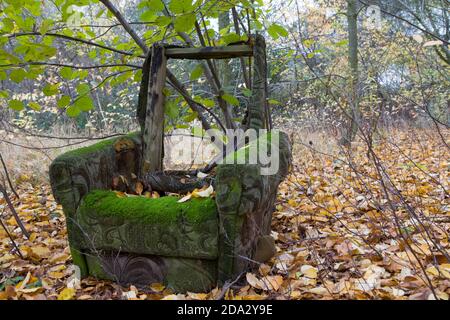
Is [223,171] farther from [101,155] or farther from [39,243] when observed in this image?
[39,243]

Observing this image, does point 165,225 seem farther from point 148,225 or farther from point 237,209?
point 237,209

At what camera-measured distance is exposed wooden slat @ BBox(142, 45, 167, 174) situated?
2.99 metres

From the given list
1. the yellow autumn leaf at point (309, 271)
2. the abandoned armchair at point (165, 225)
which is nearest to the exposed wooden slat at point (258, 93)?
the abandoned armchair at point (165, 225)

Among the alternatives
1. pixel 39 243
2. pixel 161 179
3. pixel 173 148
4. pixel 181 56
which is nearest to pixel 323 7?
pixel 173 148

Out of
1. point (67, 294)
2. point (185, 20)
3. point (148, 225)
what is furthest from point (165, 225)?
point (185, 20)

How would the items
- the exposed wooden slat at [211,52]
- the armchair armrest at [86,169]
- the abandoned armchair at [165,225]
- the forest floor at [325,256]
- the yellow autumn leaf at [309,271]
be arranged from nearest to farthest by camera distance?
the forest floor at [325,256]
the abandoned armchair at [165,225]
the yellow autumn leaf at [309,271]
the armchair armrest at [86,169]
the exposed wooden slat at [211,52]

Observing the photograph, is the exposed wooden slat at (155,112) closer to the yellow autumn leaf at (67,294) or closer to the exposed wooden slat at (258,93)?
the exposed wooden slat at (258,93)

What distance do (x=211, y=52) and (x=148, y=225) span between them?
140cm

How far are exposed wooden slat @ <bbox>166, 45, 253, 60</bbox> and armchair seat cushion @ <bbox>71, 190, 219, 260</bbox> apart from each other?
1.22 m

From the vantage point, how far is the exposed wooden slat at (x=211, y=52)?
2.92 meters

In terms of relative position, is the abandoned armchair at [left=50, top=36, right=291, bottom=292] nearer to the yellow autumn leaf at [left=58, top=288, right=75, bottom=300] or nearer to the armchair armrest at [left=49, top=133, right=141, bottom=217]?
the armchair armrest at [left=49, top=133, right=141, bottom=217]

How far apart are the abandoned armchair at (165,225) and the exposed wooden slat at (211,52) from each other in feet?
2.46
